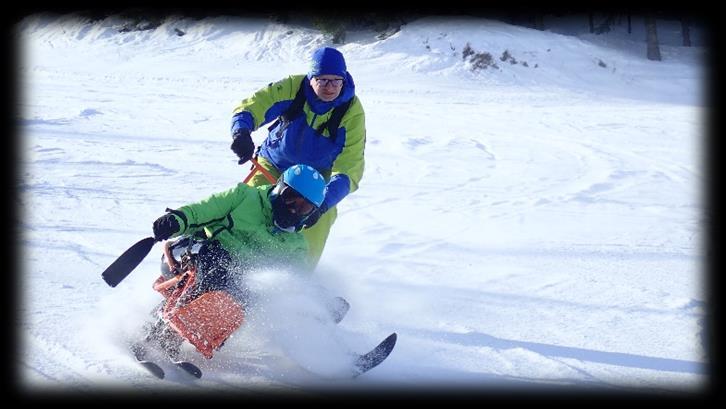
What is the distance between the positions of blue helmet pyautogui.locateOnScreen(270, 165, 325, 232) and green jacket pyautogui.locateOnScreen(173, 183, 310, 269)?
83 millimetres

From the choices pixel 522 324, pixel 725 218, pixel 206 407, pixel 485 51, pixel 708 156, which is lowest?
pixel 485 51

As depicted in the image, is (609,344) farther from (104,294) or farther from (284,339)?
(104,294)

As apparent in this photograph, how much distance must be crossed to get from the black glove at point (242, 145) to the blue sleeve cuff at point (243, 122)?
0.05m

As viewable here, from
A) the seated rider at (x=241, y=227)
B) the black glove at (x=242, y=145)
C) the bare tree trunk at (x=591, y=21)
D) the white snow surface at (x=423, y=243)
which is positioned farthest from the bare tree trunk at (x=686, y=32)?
the seated rider at (x=241, y=227)

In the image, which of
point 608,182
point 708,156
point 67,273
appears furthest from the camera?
point 708,156

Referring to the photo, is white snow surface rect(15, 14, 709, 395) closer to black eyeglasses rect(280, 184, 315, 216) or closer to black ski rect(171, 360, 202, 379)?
black ski rect(171, 360, 202, 379)

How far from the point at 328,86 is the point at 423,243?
255 cm

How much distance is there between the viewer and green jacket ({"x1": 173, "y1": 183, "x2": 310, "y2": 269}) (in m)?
4.42

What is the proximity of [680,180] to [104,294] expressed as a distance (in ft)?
23.5

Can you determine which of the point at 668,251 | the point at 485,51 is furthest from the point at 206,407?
the point at 485,51

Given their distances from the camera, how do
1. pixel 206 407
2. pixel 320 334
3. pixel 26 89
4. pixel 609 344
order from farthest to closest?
pixel 26 89 → pixel 609 344 → pixel 320 334 → pixel 206 407

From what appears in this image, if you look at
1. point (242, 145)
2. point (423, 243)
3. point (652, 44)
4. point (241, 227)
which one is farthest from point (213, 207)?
point (652, 44)

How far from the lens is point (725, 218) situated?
26.8ft

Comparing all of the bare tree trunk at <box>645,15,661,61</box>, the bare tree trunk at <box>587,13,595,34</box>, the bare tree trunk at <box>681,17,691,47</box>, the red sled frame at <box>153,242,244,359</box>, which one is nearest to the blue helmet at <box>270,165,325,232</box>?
the red sled frame at <box>153,242,244,359</box>
